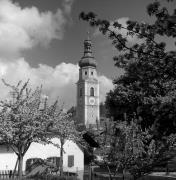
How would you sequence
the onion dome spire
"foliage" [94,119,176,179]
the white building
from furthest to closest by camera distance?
the onion dome spire → the white building → "foliage" [94,119,176,179]

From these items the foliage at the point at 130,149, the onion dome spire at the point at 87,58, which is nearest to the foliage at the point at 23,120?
the foliage at the point at 130,149

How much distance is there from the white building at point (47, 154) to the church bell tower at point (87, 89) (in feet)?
306

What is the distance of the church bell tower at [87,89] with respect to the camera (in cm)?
13512

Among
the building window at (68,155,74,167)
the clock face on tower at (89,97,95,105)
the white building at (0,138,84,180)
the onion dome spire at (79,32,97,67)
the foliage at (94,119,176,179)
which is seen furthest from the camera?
the clock face on tower at (89,97,95,105)

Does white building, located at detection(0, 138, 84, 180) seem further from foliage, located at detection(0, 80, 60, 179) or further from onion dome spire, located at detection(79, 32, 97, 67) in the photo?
onion dome spire, located at detection(79, 32, 97, 67)

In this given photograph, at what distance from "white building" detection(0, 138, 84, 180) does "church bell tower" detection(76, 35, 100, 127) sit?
93.2 meters

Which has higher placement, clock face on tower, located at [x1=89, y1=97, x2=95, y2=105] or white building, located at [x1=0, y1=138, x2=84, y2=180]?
clock face on tower, located at [x1=89, y1=97, x2=95, y2=105]

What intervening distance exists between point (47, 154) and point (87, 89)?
9859cm

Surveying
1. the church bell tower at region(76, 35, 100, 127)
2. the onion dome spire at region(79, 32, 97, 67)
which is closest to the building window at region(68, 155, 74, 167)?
the church bell tower at region(76, 35, 100, 127)

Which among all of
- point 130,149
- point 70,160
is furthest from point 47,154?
point 130,149

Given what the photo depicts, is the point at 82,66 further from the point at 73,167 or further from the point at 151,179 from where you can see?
the point at 151,179

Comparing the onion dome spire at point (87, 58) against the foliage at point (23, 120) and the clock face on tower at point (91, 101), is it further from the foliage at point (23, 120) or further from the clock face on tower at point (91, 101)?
the foliage at point (23, 120)

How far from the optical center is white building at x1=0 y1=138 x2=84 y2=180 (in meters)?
36.7

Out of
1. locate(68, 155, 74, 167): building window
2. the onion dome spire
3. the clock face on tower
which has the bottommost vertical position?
locate(68, 155, 74, 167): building window
